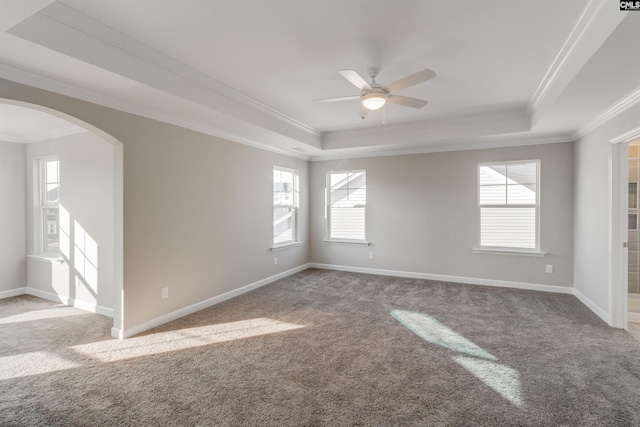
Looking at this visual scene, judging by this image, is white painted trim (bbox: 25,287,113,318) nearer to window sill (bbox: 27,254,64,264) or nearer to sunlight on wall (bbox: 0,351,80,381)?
window sill (bbox: 27,254,64,264)

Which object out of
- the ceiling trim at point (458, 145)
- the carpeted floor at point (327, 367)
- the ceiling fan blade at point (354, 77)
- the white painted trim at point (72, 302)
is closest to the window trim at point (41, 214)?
the white painted trim at point (72, 302)

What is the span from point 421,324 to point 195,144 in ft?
11.8

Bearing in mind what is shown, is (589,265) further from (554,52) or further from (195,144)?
(195,144)

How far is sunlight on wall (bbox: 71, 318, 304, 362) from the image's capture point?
2.92 m

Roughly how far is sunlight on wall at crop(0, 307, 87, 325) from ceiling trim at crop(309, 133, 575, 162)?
183 inches

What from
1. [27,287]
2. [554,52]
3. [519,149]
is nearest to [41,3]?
[554,52]

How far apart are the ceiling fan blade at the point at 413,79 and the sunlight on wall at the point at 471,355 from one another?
8.09 ft

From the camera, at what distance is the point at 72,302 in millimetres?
4289

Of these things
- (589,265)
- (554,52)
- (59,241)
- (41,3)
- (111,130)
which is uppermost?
(554,52)

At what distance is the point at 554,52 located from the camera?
2723mm

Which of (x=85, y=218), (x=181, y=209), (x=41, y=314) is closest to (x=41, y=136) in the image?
(x=85, y=218)

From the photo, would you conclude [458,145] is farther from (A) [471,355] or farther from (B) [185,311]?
(B) [185,311]

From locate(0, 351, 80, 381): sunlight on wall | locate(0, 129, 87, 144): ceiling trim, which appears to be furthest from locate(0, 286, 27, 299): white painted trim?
locate(0, 351, 80, 381): sunlight on wall

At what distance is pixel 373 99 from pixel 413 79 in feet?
1.41
